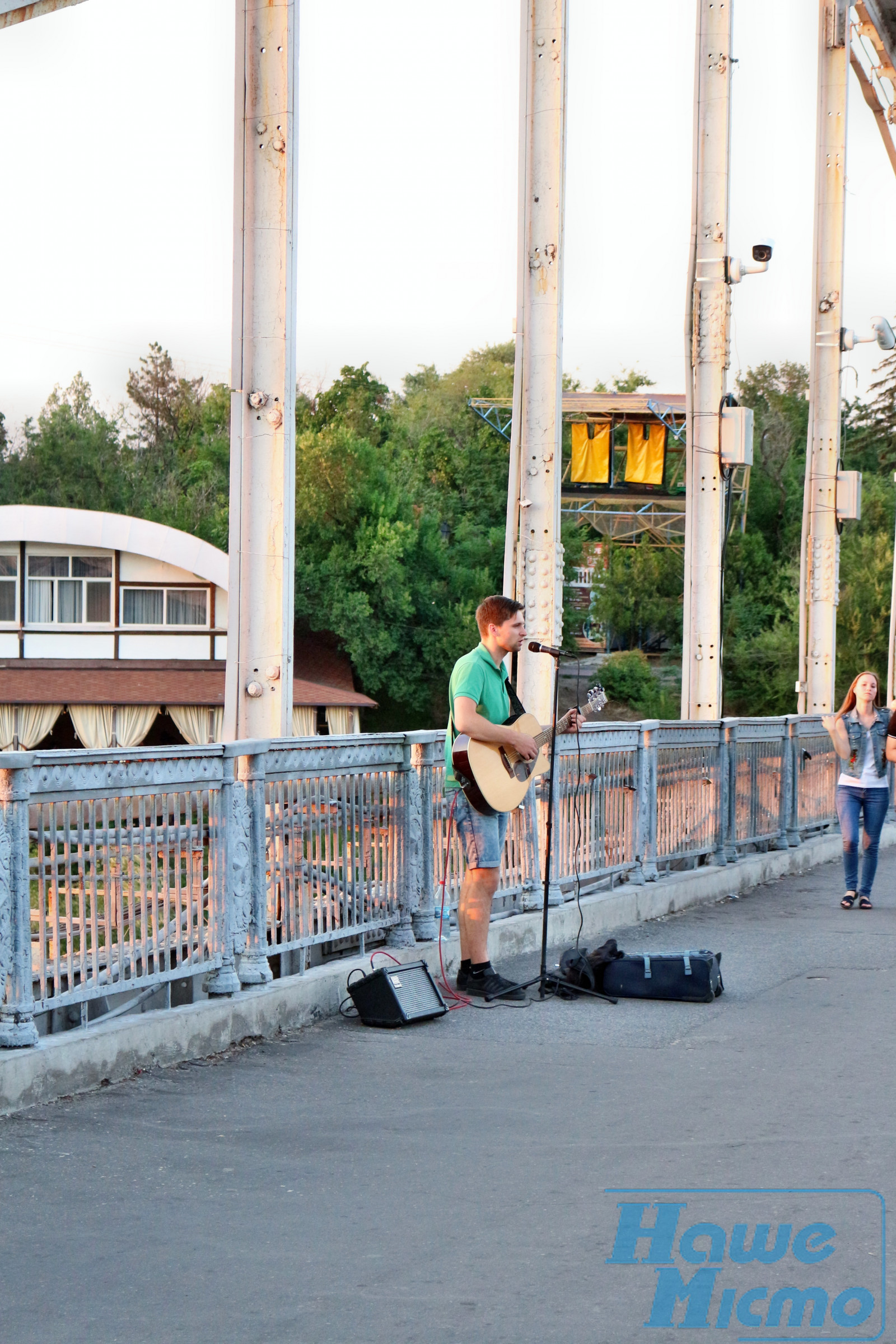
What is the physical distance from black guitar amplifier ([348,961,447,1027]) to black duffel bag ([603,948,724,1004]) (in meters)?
1.25

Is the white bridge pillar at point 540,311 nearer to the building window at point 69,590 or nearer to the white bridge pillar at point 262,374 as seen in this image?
the white bridge pillar at point 262,374

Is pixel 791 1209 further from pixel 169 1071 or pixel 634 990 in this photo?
pixel 634 990

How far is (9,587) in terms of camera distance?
4891 cm

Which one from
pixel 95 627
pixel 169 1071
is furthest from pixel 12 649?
pixel 169 1071

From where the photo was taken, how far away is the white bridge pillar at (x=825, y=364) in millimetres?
23391

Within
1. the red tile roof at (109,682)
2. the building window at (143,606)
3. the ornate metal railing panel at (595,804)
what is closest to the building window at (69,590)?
the building window at (143,606)

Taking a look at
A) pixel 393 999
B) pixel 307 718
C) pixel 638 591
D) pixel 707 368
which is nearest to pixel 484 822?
pixel 393 999

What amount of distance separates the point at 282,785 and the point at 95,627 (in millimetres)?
41929

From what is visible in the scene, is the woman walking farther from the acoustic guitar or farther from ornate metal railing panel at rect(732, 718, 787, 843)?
the acoustic guitar

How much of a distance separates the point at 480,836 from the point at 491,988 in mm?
820

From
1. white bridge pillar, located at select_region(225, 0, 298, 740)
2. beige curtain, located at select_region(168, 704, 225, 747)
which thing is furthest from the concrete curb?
beige curtain, located at select_region(168, 704, 225, 747)

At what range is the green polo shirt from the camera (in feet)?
28.8

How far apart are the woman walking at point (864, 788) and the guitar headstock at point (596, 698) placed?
14.2 ft

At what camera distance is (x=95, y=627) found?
48844 mm
